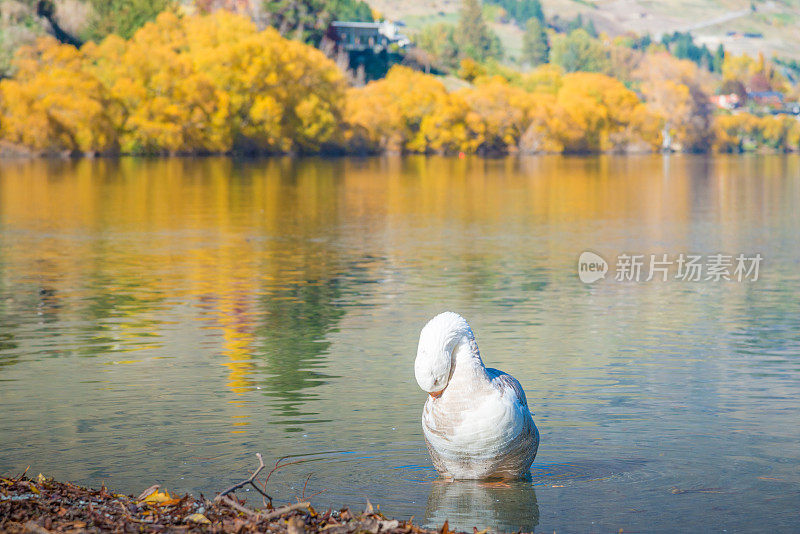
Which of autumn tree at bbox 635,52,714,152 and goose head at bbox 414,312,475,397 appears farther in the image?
autumn tree at bbox 635,52,714,152

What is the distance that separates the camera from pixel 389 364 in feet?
45.8

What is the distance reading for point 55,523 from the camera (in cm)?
669

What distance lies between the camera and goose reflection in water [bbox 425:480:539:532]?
8.12 m

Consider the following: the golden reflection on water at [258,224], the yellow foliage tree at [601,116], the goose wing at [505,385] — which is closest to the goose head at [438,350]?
the goose wing at [505,385]

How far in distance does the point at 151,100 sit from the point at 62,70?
25.2 feet

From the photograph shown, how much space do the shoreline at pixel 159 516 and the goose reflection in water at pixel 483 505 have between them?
1.05m

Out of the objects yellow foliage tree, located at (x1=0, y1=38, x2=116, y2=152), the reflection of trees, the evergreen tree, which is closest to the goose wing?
the reflection of trees

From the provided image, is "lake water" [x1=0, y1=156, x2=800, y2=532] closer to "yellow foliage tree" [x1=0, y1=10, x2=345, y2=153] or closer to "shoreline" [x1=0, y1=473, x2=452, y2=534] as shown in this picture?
"shoreline" [x1=0, y1=473, x2=452, y2=534]

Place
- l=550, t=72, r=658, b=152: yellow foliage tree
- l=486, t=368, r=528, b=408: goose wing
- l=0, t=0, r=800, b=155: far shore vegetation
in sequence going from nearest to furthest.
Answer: l=486, t=368, r=528, b=408: goose wing, l=0, t=0, r=800, b=155: far shore vegetation, l=550, t=72, r=658, b=152: yellow foliage tree

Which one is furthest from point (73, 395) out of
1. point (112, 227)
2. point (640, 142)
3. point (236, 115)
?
point (640, 142)

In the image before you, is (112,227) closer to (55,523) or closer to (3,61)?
(55,523)
